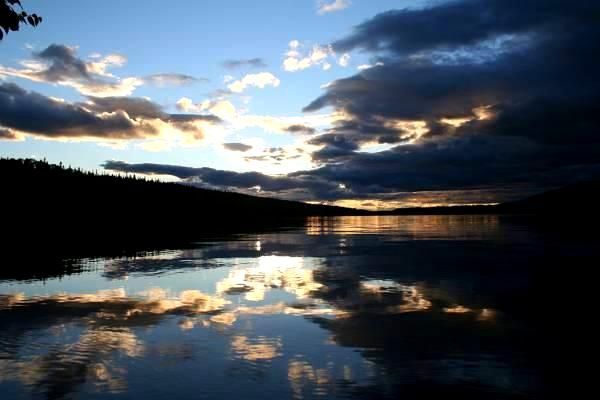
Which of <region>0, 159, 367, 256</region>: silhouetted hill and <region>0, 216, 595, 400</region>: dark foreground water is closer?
<region>0, 216, 595, 400</region>: dark foreground water

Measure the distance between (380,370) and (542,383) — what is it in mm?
3347

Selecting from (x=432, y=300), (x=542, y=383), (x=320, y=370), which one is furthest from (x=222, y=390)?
(x=432, y=300)

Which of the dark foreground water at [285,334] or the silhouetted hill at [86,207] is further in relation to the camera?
the silhouetted hill at [86,207]

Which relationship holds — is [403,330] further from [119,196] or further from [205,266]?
[119,196]

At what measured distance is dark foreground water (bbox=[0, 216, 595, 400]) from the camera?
10.5 m

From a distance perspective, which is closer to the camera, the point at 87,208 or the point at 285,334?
the point at 285,334

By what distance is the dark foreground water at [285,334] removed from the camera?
10.5m

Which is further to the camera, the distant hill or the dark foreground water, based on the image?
the distant hill

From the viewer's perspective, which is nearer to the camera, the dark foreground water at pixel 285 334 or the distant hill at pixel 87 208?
the dark foreground water at pixel 285 334

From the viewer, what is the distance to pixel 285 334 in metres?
14.8

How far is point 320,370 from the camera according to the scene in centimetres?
1145

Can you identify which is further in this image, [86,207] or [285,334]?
[86,207]

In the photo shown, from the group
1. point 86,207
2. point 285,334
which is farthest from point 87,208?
point 285,334

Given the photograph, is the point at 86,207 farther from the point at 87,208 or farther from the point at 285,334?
the point at 285,334
